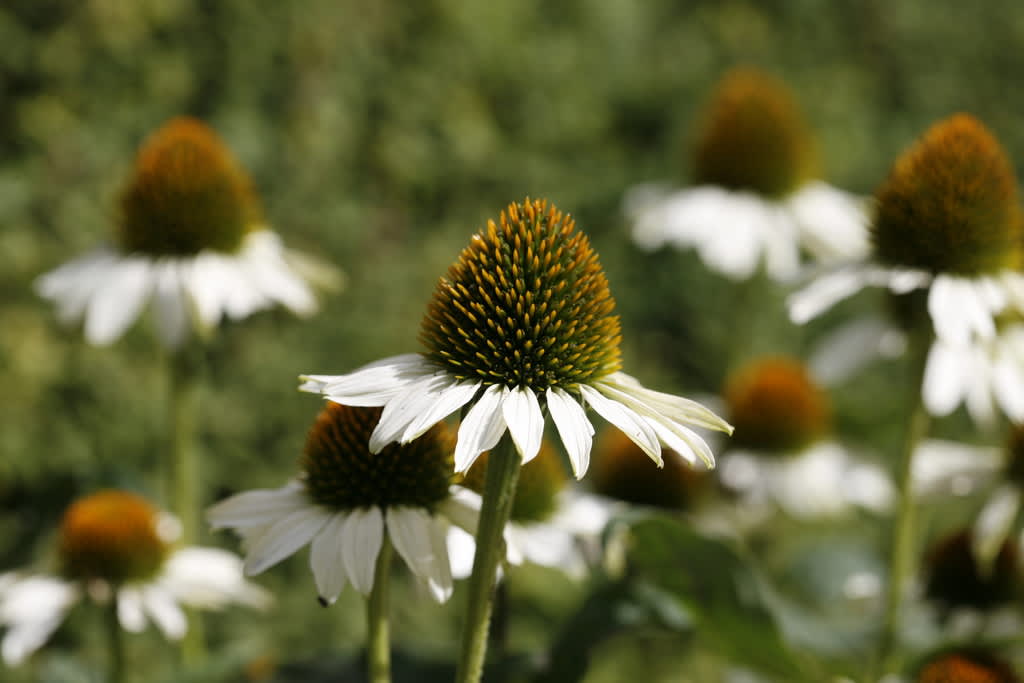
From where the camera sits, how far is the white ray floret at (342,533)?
723 mm

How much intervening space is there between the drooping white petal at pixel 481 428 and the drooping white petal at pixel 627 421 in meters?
0.06

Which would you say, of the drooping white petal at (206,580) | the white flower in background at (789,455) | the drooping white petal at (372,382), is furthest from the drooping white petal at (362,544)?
Answer: the white flower in background at (789,455)

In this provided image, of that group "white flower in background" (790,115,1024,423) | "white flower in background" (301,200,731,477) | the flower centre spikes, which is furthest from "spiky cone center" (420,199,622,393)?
the flower centre spikes

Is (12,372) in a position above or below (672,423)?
above

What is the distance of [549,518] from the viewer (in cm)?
109

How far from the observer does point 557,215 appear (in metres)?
0.81

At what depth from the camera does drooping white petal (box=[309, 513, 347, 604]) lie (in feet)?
2.36

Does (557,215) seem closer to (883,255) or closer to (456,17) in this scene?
(883,255)

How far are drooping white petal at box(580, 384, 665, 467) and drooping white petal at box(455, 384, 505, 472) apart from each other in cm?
6

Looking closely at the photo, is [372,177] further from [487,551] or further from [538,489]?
[487,551]

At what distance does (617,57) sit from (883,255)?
2.13 m

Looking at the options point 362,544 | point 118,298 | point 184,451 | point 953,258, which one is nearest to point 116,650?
point 184,451

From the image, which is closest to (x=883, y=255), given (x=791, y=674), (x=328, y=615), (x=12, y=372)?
(x=791, y=674)

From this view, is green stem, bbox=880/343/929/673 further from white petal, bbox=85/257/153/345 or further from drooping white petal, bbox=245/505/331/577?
white petal, bbox=85/257/153/345
